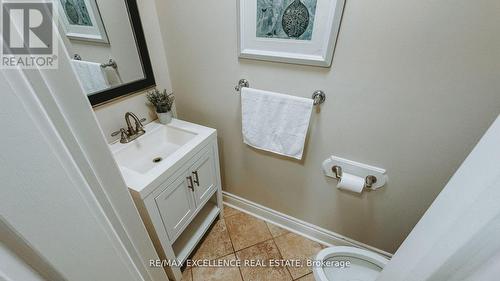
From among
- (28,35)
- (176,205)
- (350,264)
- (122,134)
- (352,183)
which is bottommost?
(350,264)

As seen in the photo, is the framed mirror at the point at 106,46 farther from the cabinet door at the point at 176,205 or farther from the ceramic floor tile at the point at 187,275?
the ceramic floor tile at the point at 187,275

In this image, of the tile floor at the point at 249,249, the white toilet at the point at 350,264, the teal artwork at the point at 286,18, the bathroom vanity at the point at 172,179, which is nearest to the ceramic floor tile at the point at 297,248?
the tile floor at the point at 249,249

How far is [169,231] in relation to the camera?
1.06m

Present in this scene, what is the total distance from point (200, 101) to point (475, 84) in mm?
1312

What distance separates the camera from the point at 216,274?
128 centimetres

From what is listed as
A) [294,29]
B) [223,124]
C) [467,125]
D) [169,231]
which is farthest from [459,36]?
[169,231]

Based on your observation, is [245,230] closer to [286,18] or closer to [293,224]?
[293,224]

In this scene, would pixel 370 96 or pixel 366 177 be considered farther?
pixel 366 177

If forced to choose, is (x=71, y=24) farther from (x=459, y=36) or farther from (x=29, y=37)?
(x=459, y=36)

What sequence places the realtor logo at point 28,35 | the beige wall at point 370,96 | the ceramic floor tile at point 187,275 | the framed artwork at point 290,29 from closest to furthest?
the realtor logo at point 28,35, the beige wall at point 370,96, the framed artwork at point 290,29, the ceramic floor tile at point 187,275

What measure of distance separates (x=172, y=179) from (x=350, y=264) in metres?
1.11

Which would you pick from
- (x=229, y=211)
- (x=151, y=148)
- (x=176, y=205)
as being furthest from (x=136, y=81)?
(x=229, y=211)

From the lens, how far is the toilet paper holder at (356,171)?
1.05 metres

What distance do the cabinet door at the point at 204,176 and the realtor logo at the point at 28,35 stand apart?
2.77 feet
